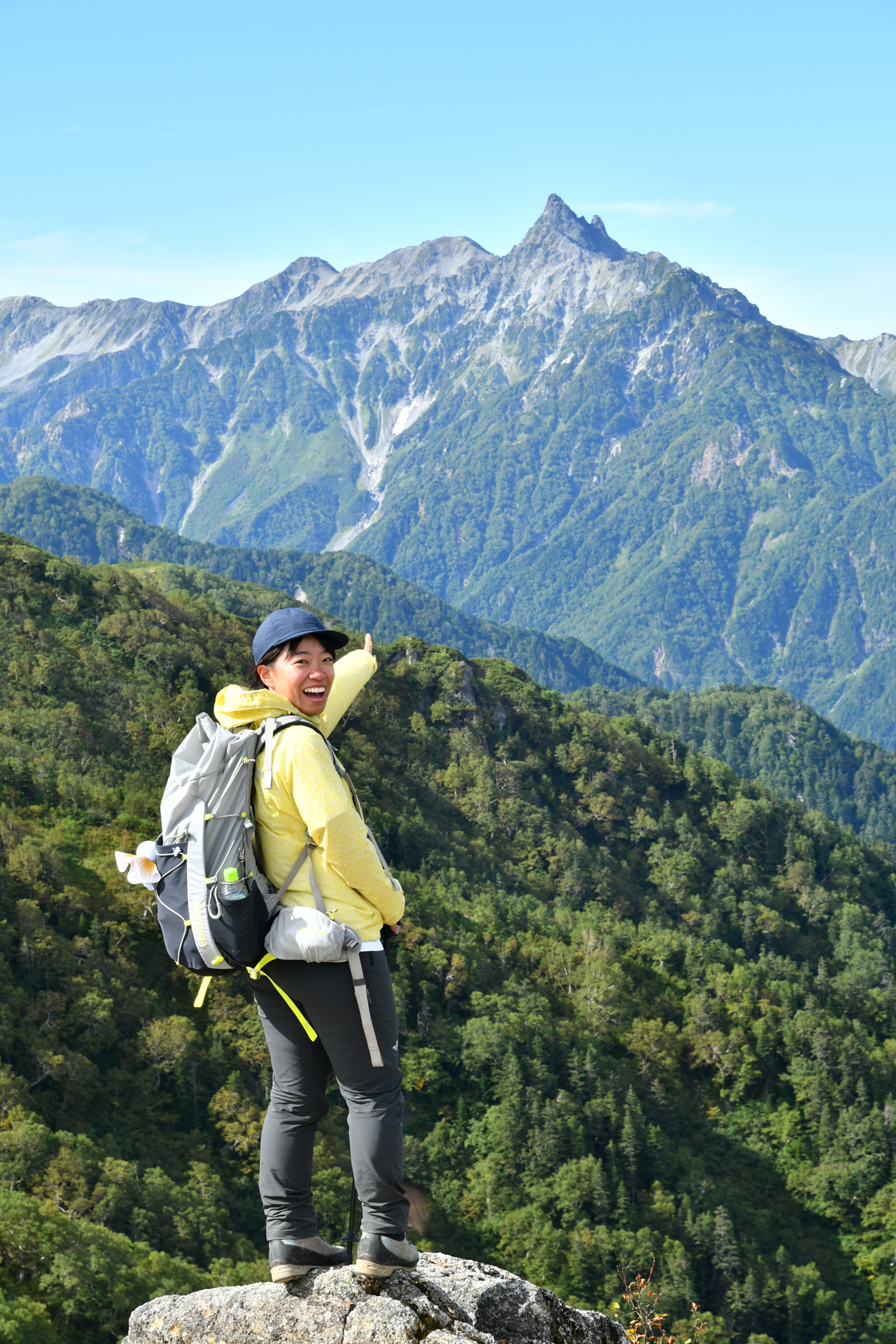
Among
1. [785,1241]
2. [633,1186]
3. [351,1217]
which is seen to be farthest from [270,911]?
[785,1241]

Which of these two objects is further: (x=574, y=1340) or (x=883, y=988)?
(x=883, y=988)

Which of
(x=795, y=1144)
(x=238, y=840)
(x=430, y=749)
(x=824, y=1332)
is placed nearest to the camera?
(x=238, y=840)

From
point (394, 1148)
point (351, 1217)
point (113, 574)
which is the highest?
point (113, 574)

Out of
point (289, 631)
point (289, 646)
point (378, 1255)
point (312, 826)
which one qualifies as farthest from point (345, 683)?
point (378, 1255)

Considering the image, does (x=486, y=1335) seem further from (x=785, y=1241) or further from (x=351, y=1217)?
(x=785, y=1241)

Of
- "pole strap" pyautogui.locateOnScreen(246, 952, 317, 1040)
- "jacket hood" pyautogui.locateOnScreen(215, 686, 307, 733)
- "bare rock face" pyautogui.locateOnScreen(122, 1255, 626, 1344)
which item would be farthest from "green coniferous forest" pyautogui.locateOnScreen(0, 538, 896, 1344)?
"jacket hood" pyautogui.locateOnScreen(215, 686, 307, 733)

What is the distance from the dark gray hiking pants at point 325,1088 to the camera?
26.1 ft

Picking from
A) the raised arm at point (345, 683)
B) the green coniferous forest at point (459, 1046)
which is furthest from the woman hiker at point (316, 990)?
the green coniferous forest at point (459, 1046)

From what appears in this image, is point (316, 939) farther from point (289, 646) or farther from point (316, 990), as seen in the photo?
point (289, 646)

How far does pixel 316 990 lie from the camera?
7.90 meters

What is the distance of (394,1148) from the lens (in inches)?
322

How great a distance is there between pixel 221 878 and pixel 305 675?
178 cm

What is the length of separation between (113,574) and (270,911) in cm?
13567

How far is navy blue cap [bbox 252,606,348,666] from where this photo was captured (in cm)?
830
